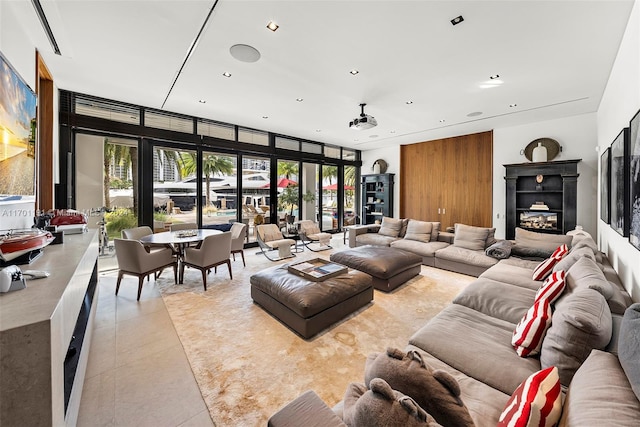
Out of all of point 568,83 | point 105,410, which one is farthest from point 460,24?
point 105,410

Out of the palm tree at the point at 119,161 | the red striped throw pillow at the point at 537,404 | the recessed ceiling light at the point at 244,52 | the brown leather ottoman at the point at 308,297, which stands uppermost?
the recessed ceiling light at the point at 244,52

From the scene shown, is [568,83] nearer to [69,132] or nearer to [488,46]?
[488,46]

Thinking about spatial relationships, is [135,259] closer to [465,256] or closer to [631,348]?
[631,348]

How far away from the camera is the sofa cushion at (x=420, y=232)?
213 inches

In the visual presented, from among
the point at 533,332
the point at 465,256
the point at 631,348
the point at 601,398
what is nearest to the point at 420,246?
the point at 465,256

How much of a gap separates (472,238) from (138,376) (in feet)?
16.9

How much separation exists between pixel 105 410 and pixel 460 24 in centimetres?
427

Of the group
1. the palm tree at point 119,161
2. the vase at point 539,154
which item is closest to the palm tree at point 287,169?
the palm tree at point 119,161

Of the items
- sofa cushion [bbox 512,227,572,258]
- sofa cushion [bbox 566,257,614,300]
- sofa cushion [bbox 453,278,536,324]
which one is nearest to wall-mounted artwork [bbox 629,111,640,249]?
sofa cushion [bbox 566,257,614,300]

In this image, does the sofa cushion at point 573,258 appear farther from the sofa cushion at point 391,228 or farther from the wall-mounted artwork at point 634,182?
the sofa cushion at point 391,228

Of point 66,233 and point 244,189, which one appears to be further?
point 244,189

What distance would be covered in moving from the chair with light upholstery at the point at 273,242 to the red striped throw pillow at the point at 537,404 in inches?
185

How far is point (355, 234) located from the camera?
6.18 metres

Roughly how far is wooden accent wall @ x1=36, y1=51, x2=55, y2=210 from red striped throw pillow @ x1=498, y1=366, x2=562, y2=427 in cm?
530
